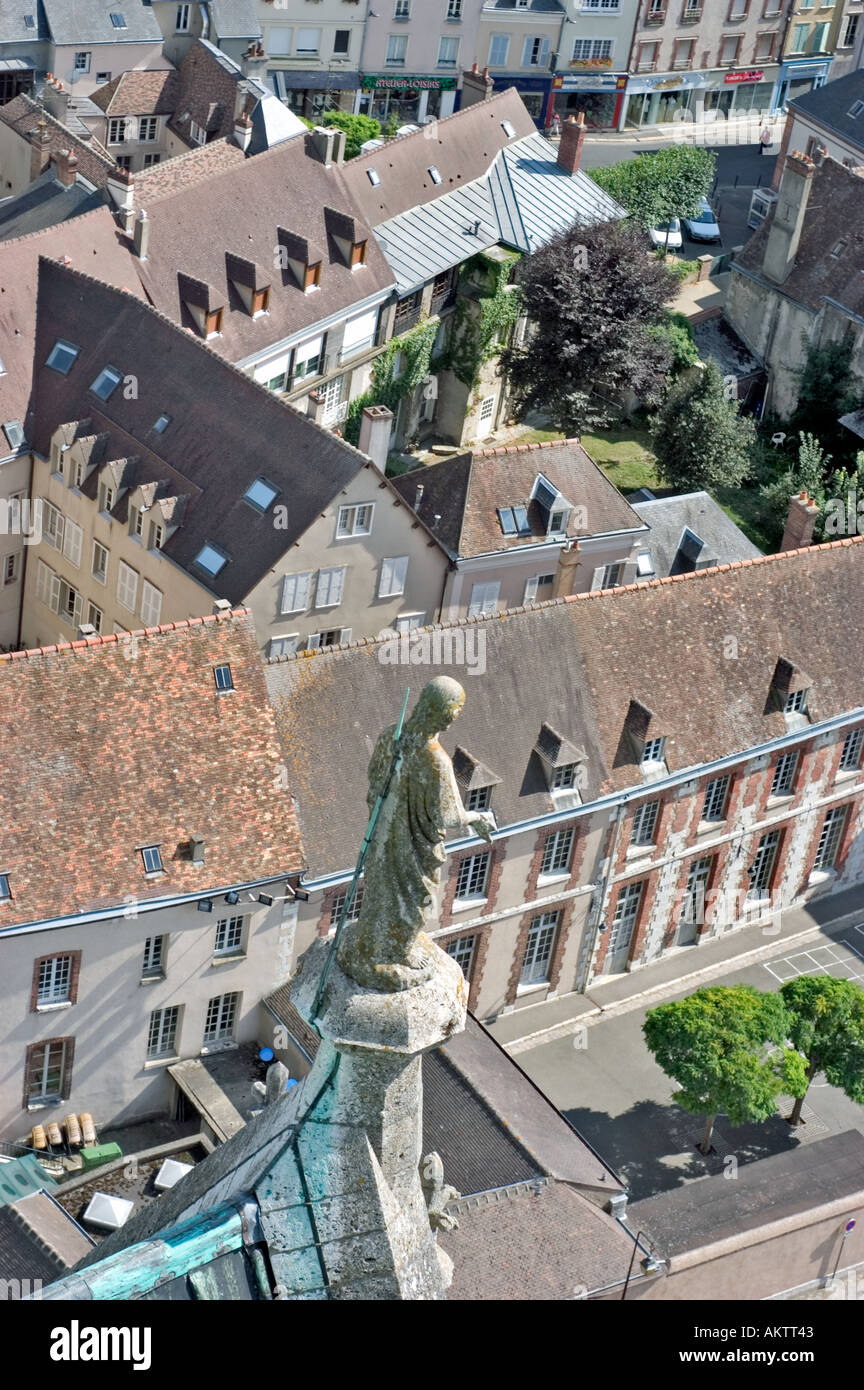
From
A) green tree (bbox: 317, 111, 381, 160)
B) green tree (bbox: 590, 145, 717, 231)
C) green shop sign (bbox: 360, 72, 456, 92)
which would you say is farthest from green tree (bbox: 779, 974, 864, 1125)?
green shop sign (bbox: 360, 72, 456, 92)

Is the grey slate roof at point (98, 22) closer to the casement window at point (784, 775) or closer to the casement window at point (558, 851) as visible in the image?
the casement window at point (784, 775)

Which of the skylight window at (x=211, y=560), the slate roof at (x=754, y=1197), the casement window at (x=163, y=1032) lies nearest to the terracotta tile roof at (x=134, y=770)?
the casement window at (x=163, y=1032)

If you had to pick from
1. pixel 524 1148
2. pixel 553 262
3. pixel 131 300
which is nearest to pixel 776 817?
pixel 524 1148

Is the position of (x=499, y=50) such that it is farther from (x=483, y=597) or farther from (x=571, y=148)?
(x=483, y=597)

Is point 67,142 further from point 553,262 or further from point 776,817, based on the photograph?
point 776,817

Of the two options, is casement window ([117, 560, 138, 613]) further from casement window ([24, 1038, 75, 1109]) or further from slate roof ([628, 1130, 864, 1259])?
slate roof ([628, 1130, 864, 1259])

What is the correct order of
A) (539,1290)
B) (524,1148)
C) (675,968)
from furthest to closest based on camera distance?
1. (675,968)
2. (524,1148)
3. (539,1290)
